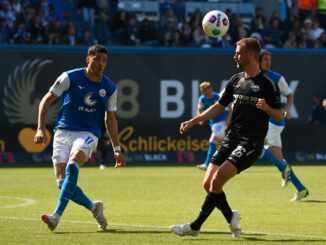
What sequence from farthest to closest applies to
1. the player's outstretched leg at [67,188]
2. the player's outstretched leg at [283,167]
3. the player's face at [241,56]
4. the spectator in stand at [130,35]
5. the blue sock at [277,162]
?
the spectator in stand at [130,35], the blue sock at [277,162], the player's outstretched leg at [283,167], the player's outstretched leg at [67,188], the player's face at [241,56]

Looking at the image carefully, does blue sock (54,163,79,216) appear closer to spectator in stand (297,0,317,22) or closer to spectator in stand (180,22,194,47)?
spectator in stand (180,22,194,47)

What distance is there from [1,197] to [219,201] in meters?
7.40

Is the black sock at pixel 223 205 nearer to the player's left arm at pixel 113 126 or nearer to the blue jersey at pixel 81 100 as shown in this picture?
the player's left arm at pixel 113 126

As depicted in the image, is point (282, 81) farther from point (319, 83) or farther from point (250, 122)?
point (319, 83)

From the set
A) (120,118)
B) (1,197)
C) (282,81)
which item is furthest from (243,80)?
(120,118)

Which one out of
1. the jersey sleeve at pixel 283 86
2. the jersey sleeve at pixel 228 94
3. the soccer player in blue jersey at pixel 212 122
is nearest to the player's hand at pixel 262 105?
the jersey sleeve at pixel 228 94

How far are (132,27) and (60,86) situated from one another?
19.8 metres

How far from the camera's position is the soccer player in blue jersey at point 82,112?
514 inches

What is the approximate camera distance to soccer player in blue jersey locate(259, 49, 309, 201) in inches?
688

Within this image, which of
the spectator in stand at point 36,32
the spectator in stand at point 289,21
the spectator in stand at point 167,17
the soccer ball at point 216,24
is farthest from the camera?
the spectator in stand at point 289,21

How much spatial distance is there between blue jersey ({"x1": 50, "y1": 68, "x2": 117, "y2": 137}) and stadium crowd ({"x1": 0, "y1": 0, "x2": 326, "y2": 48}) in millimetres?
18022

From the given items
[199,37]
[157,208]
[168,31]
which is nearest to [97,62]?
[157,208]

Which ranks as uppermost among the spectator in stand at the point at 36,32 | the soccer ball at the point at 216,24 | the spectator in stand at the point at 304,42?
the soccer ball at the point at 216,24

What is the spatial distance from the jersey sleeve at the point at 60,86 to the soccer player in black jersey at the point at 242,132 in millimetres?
1799
